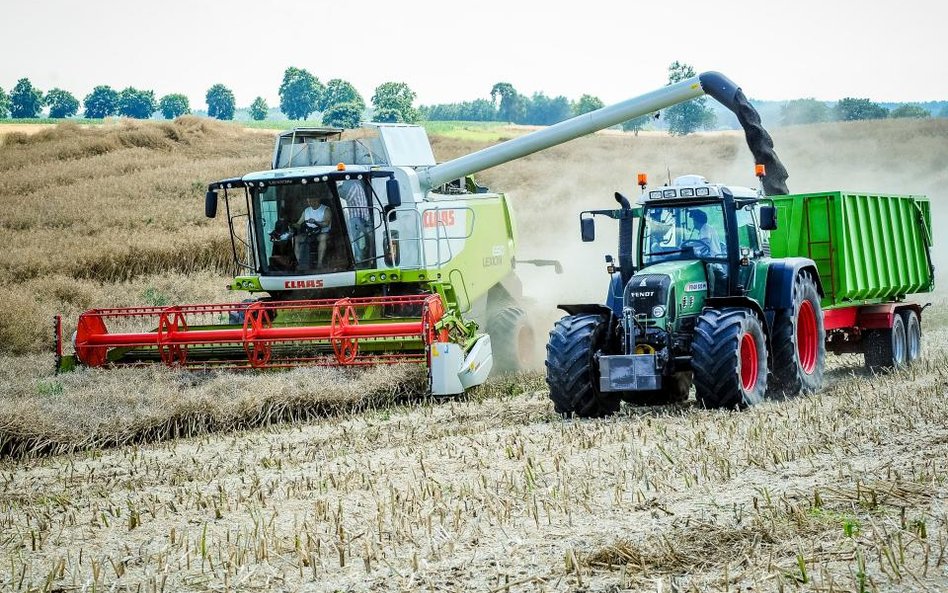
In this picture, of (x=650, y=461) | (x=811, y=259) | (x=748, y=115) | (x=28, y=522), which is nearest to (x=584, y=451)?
(x=650, y=461)

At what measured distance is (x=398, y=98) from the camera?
73.8 m

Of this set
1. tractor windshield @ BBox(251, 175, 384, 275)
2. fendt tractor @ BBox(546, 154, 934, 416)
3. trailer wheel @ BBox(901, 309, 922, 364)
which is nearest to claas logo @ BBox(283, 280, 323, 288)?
tractor windshield @ BBox(251, 175, 384, 275)

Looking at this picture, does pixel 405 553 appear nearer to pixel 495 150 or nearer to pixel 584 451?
pixel 584 451

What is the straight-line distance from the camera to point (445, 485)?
269 inches

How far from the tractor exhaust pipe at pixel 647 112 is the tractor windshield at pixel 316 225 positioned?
1.32 m

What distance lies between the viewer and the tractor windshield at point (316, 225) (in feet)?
41.5

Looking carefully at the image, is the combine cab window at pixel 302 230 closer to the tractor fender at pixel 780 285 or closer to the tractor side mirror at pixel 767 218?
the tractor fender at pixel 780 285

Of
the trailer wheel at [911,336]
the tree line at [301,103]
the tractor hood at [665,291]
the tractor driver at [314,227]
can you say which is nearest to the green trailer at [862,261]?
the trailer wheel at [911,336]

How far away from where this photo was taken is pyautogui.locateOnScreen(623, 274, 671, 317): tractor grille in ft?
31.0

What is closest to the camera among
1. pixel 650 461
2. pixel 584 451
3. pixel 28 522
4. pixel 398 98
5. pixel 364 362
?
pixel 28 522

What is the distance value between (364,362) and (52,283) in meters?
9.75

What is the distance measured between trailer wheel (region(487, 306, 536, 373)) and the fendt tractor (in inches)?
126

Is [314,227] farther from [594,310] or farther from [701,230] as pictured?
[701,230]

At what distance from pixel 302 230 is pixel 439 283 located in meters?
1.70
